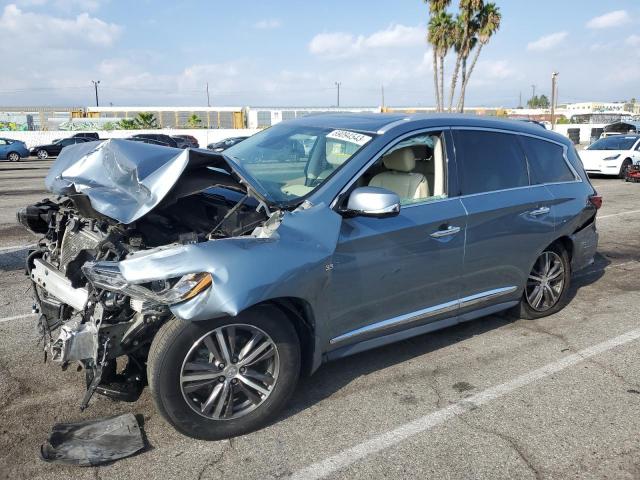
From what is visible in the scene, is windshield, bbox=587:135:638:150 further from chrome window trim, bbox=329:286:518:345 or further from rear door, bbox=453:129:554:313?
chrome window trim, bbox=329:286:518:345

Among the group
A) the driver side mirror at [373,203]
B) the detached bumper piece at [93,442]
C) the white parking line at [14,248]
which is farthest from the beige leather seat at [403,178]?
the white parking line at [14,248]

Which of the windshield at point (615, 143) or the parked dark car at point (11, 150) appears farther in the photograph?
the parked dark car at point (11, 150)

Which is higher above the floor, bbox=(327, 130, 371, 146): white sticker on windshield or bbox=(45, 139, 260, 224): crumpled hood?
bbox=(327, 130, 371, 146): white sticker on windshield

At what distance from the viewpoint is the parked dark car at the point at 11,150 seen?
29.8 meters

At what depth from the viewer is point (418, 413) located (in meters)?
3.46

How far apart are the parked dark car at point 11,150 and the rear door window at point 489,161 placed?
103 ft

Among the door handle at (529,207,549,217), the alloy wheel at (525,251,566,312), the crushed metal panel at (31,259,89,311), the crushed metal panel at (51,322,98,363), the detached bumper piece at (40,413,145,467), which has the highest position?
the door handle at (529,207,549,217)

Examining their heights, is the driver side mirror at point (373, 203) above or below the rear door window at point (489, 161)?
below

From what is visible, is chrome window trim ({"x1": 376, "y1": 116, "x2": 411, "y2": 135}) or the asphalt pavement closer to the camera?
the asphalt pavement

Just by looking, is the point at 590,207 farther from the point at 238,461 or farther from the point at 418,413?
the point at 238,461

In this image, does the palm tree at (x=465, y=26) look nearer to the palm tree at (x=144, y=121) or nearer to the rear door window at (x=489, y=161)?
the palm tree at (x=144, y=121)

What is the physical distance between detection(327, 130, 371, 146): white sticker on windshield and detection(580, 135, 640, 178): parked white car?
54.0 feet

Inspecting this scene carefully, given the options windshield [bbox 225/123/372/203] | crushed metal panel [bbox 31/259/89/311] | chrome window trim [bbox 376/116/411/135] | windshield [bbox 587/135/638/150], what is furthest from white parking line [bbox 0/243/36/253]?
windshield [bbox 587/135/638/150]

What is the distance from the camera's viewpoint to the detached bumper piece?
9.57 feet
